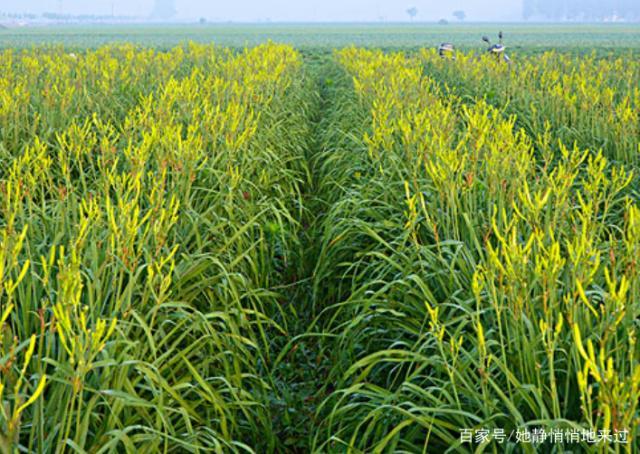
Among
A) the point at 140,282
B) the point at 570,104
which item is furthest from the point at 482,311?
the point at 570,104

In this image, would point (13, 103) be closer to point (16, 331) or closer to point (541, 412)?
point (16, 331)

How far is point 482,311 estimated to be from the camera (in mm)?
2229

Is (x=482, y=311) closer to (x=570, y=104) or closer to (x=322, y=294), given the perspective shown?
(x=322, y=294)

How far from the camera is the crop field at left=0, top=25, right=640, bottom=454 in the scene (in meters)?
2.05

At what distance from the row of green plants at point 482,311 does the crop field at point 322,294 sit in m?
0.02

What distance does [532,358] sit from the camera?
7.47 feet

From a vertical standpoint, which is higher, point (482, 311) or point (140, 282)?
point (482, 311)

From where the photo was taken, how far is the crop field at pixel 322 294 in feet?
6.72

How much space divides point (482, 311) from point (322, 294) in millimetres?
2114

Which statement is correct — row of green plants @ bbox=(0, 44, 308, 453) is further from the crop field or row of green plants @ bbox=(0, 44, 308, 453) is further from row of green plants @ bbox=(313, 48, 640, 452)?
row of green plants @ bbox=(313, 48, 640, 452)

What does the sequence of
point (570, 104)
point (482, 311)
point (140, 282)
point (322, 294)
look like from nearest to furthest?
point (482, 311) < point (140, 282) < point (322, 294) < point (570, 104)

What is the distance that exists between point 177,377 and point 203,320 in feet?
0.94

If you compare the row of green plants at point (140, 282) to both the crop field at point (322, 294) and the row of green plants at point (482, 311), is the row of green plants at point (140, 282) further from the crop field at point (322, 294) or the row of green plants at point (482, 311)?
the row of green plants at point (482, 311)

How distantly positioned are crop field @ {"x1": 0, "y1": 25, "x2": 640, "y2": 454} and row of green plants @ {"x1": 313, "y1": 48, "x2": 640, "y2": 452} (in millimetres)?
17
